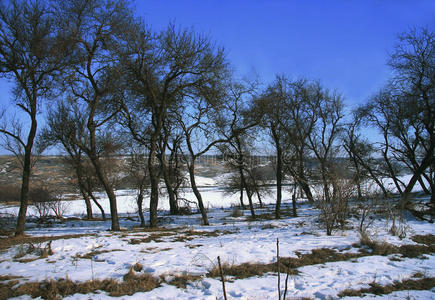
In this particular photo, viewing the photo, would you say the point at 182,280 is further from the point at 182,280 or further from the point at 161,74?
the point at 161,74

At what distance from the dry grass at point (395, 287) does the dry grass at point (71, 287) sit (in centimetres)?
326

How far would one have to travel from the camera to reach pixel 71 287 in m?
4.32

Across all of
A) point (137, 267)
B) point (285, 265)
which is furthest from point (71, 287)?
point (285, 265)

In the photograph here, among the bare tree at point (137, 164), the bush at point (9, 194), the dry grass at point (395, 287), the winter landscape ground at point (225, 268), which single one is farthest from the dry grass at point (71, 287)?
the bush at point (9, 194)

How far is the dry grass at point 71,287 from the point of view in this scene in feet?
13.5

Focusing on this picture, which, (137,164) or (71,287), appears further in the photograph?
(137,164)

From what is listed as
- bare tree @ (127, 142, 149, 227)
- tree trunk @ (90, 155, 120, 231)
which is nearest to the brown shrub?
tree trunk @ (90, 155, 120, 231)

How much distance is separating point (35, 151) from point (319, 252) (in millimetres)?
19885

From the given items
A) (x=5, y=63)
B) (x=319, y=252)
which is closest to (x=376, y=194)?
(x=319, y=252)

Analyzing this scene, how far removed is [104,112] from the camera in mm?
11891

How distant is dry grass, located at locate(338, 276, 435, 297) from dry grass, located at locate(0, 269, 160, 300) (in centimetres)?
326

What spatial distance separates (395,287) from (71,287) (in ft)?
17.8

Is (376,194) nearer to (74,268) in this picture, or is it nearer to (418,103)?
(74,268)

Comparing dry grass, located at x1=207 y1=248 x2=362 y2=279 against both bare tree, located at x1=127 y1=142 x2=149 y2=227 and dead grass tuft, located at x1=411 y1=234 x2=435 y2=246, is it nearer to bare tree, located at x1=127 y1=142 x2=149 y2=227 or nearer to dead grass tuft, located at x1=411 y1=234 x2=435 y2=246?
dead grass tuft, located at x1=411 y1=234 x2=435 y2=246
